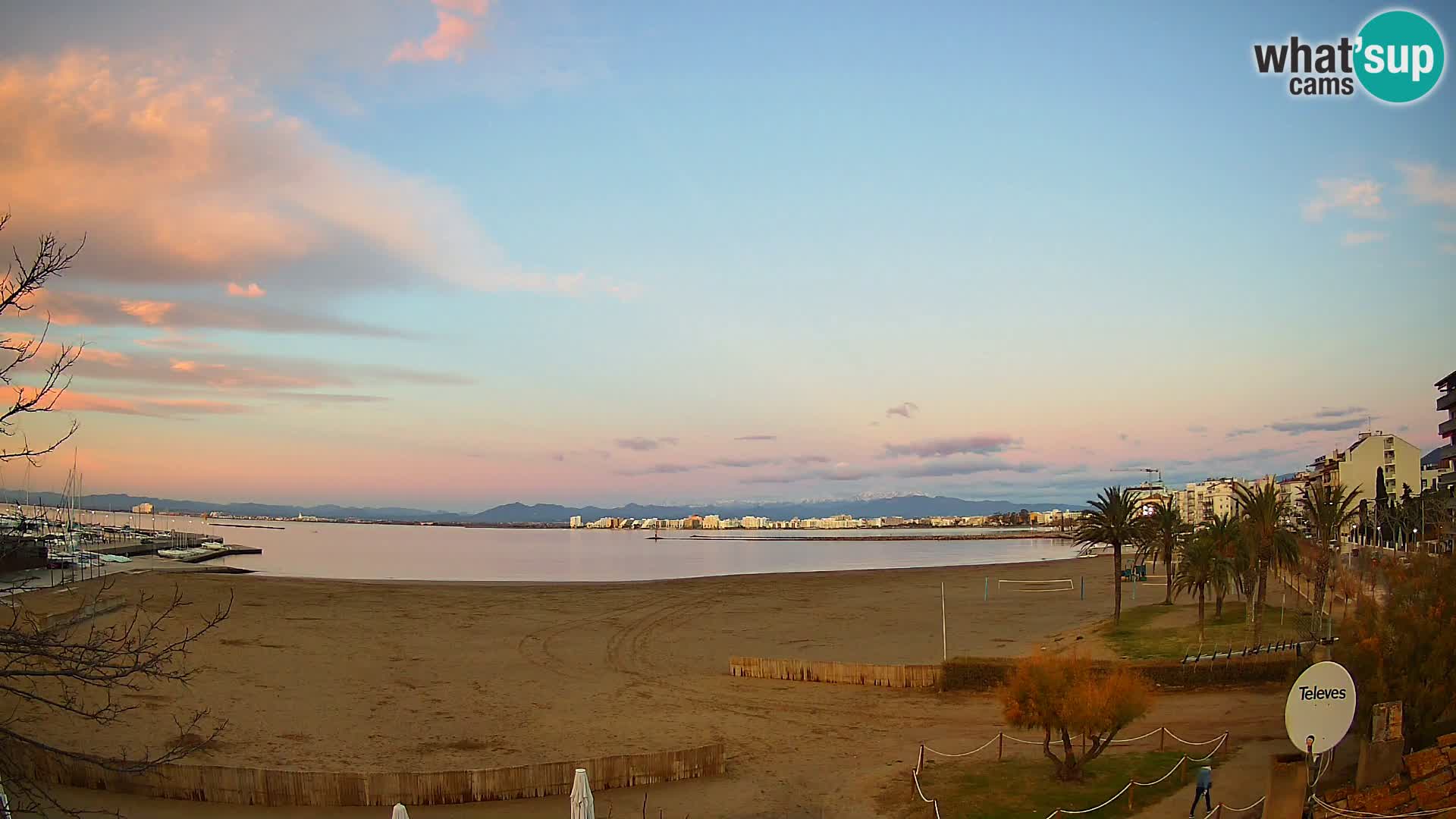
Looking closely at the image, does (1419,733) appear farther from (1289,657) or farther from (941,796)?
(1289,657)

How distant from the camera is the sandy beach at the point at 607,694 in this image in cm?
1834

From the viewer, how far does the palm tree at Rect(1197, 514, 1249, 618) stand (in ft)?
96.7

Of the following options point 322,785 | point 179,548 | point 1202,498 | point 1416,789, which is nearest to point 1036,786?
point 1416,789

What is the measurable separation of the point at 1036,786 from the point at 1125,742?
3724 mm

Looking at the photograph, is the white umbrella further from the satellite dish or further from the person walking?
the satellite dish

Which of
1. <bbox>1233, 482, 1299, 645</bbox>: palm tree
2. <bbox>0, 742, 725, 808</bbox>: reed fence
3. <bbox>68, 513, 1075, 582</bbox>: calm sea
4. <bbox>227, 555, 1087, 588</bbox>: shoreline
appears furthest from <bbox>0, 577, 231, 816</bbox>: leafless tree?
<bbox>68, 513, 1075, 582</bbox>: calm sea

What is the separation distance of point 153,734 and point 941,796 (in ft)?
54.4

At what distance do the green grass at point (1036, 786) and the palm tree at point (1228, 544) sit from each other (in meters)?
14.7

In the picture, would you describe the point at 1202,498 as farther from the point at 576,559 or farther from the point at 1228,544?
the point at 1228,544

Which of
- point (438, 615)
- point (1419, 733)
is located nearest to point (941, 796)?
point (1419, 733)

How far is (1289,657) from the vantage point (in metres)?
23.2

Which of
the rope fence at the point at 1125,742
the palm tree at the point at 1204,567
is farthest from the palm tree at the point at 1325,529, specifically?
the rope fence at the point at 1125,742

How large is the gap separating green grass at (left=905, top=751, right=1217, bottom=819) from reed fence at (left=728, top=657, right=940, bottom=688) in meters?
6.88

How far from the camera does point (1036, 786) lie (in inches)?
612
